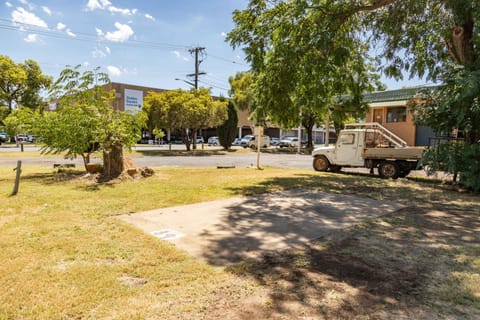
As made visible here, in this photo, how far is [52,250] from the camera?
13.2 ft

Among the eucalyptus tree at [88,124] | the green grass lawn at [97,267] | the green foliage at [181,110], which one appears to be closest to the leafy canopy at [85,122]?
the eucalyptus tree at [88,124]

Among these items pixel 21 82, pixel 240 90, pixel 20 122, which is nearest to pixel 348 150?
pixel 20 122

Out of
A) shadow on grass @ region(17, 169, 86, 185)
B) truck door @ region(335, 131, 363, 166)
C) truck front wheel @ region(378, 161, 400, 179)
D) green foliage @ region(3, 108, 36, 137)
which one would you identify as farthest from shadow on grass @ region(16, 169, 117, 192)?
truck front wheel @ region(378, 161, 400, 179)

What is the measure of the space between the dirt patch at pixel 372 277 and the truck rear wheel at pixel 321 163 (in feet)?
30.1

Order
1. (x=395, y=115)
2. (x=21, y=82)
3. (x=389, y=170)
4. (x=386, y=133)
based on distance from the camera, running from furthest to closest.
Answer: (x=21, y=82), (x=395, y=115), (x=386, y=133), (x=389, y=170)

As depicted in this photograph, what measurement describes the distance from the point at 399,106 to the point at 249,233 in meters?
22.6

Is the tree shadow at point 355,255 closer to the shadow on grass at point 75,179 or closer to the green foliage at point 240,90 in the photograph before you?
the shadow on grass at point 75,179

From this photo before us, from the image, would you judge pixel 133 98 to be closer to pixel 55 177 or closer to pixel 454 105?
pixel 55 177

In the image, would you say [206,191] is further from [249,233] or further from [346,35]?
[346,35]

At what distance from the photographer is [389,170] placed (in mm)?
12430

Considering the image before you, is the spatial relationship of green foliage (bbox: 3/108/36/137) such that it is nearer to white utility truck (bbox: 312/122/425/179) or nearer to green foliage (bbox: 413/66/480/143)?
white utility truck (bbox: 312/122/425/179)

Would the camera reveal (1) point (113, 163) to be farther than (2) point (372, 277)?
Yes

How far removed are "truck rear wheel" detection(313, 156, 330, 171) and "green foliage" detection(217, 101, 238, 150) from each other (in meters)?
17.6

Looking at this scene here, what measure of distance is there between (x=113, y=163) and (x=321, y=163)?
897 cm
